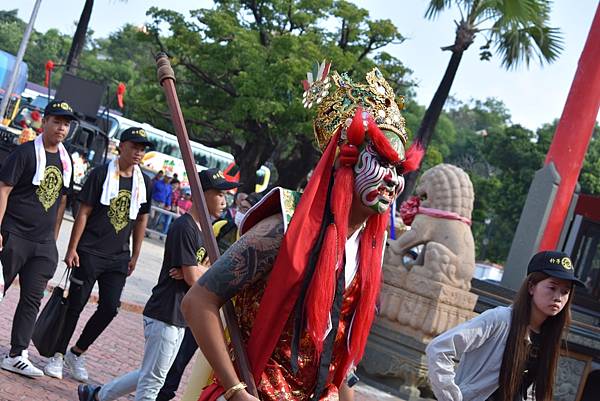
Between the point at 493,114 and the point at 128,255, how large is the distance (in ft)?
367

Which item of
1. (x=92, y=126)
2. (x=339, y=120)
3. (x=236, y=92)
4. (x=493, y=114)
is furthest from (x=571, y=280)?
(x=493, y=114)

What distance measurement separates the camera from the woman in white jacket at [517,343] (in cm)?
472

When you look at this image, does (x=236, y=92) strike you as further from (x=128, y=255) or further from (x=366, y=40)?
(x=128, y=255)

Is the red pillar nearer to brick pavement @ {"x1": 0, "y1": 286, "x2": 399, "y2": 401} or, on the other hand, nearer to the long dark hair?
brick pavement @ {"x1": 0, "y1": 286, "x2": 399, "y2": 401}

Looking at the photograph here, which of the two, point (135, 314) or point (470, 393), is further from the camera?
point (135, 314)

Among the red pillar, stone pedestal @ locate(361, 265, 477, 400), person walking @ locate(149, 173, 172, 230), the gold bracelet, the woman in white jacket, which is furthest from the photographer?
person walking @ locate(149, 173, 172, 230)

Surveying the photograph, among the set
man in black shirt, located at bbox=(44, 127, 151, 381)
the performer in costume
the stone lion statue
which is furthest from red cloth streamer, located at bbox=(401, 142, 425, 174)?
the stone lion statue

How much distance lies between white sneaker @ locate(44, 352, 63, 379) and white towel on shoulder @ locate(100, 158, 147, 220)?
112 centimetres

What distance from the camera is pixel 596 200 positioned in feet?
73.4

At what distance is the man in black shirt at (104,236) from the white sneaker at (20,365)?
26 centimetres

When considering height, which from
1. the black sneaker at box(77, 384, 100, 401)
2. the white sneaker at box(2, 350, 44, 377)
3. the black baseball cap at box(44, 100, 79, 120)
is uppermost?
the black baseball cap at box(44, 100, 79, 120)

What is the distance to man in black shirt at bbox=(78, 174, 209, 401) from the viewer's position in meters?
6.22

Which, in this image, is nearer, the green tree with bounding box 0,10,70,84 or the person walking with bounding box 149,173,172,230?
the person walking with bounding box 149,173,172,230

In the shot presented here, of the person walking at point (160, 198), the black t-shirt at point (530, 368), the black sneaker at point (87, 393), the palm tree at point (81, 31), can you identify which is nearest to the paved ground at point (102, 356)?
the black sneaker at point (87, 393)
